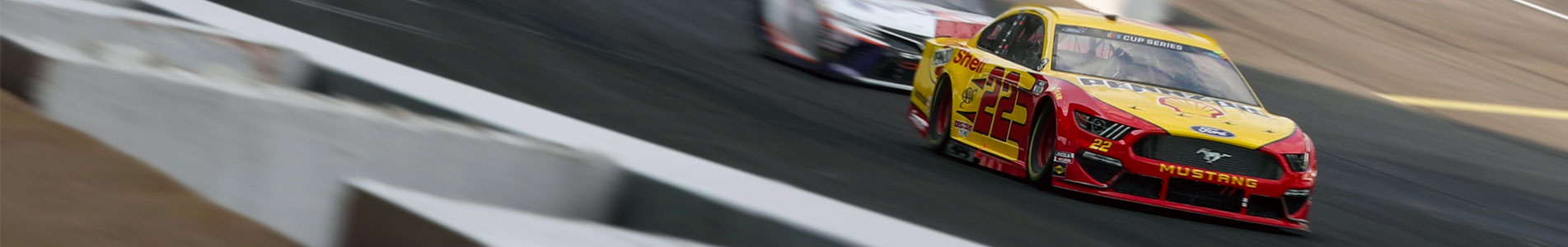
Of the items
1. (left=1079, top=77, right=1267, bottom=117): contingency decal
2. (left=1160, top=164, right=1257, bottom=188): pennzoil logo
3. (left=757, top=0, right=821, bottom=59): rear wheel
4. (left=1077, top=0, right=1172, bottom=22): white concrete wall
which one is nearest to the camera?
(left=1160, top=164, right=1257, bottom=188): pennzoil logo

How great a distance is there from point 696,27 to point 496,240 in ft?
36.9

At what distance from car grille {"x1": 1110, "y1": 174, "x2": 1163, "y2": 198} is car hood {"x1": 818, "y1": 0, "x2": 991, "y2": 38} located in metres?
5.07

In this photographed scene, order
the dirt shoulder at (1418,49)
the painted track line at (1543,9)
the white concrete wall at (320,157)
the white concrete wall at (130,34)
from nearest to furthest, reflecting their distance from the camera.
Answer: the white concrete wall at (320,157) → the white concrete wall at (130,34) → the dirt shoulder at (1418,49) → the painted track line at (1543,9)

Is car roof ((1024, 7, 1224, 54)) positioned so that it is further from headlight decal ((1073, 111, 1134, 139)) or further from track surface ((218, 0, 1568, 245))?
headlight decal ((1073, 111, 1134, 139))

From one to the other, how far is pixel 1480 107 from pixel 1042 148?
A: 10.2 meters

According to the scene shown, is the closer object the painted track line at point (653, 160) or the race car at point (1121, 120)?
the painted track line at point (653, 160)

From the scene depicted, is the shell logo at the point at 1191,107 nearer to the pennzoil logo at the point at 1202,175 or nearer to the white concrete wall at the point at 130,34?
the pennzoil logo at the point at 1202,175

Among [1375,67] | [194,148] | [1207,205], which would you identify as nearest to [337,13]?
[1207,205]

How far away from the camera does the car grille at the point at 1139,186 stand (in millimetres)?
7273

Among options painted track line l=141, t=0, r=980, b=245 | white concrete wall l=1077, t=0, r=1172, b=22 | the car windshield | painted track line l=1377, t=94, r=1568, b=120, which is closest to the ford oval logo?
the car windshield

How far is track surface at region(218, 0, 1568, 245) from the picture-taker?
6934 millimetres

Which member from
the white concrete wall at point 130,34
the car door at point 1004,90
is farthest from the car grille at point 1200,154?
the white concrete wall at point 130,34

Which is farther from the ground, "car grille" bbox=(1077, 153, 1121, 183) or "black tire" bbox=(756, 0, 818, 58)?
"car grille" bbox=(1077, 153, 1121, 183)

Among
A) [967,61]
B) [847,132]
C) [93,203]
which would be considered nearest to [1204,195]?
[967,61]
